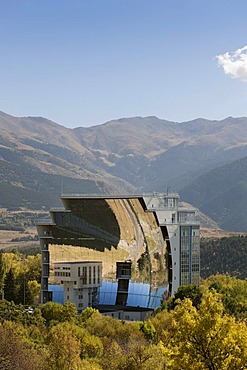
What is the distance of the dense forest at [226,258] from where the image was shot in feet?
475

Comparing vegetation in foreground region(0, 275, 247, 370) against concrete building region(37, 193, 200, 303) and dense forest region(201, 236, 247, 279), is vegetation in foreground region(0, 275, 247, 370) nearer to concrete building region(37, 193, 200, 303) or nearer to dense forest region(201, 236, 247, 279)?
concrete building region(37, 193, 200, 303)

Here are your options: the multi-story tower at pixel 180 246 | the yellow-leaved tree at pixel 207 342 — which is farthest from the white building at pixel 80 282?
the yellow-leaved tree at pixel 207 342

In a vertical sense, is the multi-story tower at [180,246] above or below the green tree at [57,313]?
above

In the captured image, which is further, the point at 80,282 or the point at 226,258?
the point at 226,258

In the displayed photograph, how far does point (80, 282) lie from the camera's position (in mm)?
107688

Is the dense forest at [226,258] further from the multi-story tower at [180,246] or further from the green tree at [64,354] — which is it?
the green tree at [64,354]

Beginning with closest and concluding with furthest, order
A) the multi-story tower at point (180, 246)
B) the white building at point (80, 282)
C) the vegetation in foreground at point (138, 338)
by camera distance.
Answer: the vegetation in foreground at point (138, 338), the multi-story tower at point (180, 246), the white building at point (80, 282)

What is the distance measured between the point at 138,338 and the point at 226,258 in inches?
3371

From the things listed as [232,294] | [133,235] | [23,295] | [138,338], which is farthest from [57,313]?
[133,235]

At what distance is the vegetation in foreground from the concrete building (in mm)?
6793

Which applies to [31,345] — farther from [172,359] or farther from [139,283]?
[139,283]

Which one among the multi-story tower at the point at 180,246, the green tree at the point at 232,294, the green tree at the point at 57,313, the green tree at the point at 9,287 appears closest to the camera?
the green tree at the point at 232,294

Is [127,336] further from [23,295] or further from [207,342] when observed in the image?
[207,342]

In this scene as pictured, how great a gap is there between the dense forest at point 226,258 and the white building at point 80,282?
127ft
